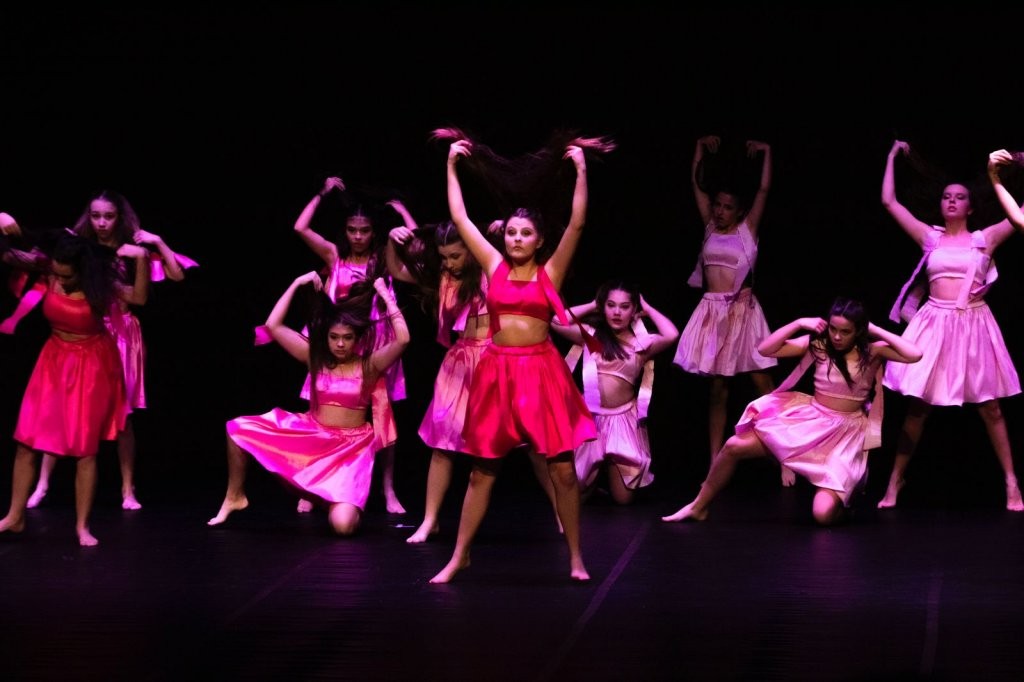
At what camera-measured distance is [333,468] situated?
219 inches

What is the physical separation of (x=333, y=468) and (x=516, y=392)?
1228 millimetres

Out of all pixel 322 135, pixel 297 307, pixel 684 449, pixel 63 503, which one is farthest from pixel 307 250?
pixel 63 503

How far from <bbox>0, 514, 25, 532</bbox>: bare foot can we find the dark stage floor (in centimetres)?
5

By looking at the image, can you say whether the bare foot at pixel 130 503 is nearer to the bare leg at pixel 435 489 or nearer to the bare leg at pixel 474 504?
the bare leg at pixel 435 489

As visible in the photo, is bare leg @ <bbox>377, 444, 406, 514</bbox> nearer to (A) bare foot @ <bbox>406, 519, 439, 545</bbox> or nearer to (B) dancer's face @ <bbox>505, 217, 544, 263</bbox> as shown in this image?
(A) bare foot @ <bbox>406, 519, 439, 545</bbox>

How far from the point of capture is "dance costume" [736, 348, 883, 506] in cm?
577

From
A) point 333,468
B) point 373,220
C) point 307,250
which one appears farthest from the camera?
point 307,250

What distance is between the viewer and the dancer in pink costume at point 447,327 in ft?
17.5

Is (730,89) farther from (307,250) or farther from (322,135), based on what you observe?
(307,250)

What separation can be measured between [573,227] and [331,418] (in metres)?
1.51

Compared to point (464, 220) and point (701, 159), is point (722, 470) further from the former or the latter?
point (464, 220)

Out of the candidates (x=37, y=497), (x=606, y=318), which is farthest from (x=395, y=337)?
(x=37, y=497)

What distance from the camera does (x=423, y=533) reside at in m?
5.33

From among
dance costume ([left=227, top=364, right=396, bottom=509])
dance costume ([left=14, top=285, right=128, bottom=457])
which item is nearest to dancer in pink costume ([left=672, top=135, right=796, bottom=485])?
dance costume ([left=227, top=364, right=396, bottom=509])
